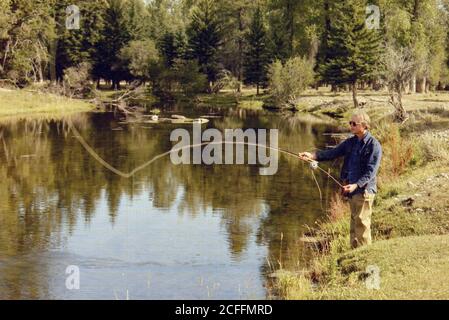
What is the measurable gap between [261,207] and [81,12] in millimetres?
64658

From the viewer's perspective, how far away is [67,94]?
66.9 metres

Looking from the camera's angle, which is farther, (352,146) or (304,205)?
(304,205)

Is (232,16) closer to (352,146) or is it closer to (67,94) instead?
(67,94)

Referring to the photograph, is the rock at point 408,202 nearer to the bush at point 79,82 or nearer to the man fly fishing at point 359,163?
the man fly fishing at point 359,163

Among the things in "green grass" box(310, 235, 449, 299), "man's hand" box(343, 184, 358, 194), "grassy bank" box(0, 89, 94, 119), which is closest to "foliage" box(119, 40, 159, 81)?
"grassy bank" box(0, 89, 94, 119)

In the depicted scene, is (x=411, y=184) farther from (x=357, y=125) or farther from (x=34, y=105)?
(x=34, y=105)

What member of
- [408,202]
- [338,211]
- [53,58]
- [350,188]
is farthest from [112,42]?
[350,188]

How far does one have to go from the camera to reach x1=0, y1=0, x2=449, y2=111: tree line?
59688 mm

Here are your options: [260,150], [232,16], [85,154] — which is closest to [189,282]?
[85,154]

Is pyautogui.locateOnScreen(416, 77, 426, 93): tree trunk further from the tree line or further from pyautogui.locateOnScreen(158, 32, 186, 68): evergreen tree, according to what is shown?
pyautogui.locateOnScreen(158, 32, 186, 68): evergreen tree

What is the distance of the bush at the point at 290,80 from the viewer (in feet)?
206

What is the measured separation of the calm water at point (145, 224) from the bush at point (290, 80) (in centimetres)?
3134

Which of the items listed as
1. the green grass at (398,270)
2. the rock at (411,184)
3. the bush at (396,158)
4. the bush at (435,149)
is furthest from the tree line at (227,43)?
the green grass at (398,270)

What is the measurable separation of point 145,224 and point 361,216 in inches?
304
